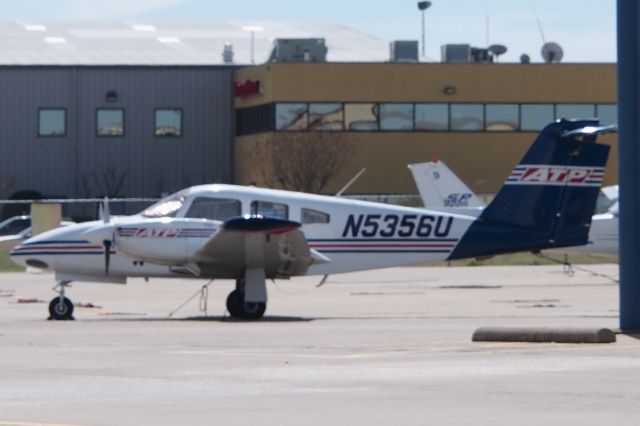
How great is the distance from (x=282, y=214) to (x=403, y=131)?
3584cm

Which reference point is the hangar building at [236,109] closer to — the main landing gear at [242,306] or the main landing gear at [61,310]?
the main landing gear at [242,306]

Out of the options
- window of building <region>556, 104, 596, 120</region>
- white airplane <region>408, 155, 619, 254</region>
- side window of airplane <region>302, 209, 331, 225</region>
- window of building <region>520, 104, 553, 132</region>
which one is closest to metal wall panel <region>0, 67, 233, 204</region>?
window of building <region>520, 104, 553, 132</region>

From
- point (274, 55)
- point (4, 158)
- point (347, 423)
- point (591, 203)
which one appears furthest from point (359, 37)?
point (347, 423)

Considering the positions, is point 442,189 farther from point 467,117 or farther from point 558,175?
point 467,117

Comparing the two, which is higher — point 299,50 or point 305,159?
point 299,50

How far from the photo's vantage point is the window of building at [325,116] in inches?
2253

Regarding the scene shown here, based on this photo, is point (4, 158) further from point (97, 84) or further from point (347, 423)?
point (347, 423)

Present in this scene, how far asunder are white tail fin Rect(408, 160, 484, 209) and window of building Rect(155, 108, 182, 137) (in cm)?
2602

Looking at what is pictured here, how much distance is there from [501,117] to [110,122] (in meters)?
16.2

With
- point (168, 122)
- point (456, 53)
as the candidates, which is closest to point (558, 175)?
point (456, 53)

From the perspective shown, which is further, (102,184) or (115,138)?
(115,138)

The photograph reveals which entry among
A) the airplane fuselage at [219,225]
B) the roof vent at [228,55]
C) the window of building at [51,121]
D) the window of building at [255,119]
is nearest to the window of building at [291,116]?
the window of building at [255,119]

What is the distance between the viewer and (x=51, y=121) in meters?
60.4

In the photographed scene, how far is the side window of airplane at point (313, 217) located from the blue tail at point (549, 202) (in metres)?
2.09
